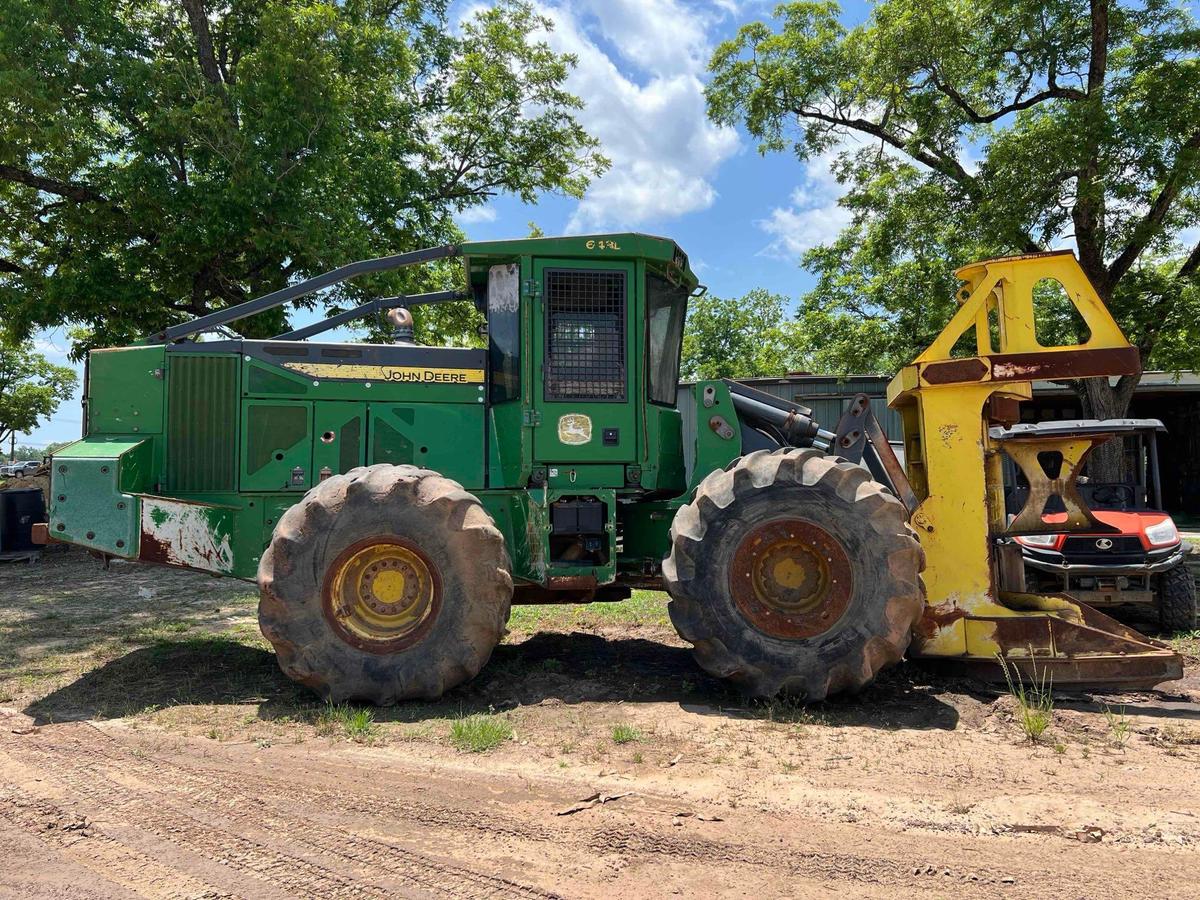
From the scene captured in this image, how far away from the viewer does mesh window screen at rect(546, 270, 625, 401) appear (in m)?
6.18

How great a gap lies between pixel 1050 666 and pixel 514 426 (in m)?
4.16

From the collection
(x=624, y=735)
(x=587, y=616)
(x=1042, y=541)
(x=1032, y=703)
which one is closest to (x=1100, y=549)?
(x=1042, y=541)

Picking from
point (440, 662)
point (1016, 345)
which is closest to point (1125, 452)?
point (1016, 345)

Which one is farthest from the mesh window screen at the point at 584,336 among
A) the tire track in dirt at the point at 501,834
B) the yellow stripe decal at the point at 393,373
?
the tire track in dirt at the point at 501,834

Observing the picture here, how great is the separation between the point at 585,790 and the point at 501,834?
0.59 meters

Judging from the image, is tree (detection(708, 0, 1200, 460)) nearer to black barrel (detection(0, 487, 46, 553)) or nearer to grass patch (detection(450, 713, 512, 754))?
grass patch (detection(450, 713, 512, 754))

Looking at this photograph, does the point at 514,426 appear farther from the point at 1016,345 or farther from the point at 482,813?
the point at 1016,345

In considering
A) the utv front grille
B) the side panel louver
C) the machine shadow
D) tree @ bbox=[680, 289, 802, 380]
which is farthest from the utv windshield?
tree @ bbox=[680, 289, 802, 380]

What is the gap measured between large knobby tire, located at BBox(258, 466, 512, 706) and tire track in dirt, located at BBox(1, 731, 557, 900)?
1.15m

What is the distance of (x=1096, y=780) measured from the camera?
13.2ft

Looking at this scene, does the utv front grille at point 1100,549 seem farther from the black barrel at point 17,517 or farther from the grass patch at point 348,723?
the black barrel at point 17,517

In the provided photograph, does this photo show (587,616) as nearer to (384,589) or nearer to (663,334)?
(663,334)

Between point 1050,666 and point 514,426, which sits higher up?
point 514,426

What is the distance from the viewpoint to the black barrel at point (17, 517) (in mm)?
13438
